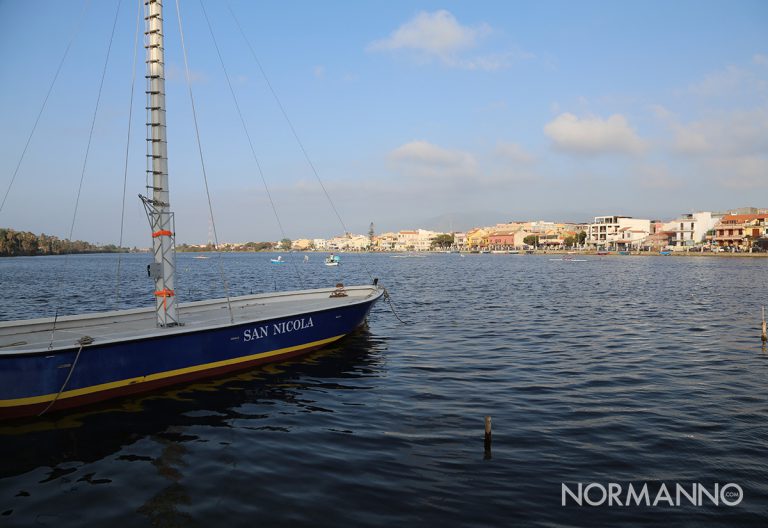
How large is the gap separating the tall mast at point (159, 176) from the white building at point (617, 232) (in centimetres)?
17273

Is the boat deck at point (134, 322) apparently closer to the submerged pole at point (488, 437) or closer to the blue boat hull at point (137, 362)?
the blue boat hull at point (137, 362)

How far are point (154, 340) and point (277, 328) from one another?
3.60 meters

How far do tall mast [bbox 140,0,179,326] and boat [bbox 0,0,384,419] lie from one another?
0.9 inches

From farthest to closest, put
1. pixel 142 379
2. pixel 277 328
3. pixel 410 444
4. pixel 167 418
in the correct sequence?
pixel 277 328, pixel 142 379, pixel 167 418, pixel 410 444

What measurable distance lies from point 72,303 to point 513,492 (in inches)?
1294

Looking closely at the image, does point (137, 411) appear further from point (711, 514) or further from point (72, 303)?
point (72, 303)

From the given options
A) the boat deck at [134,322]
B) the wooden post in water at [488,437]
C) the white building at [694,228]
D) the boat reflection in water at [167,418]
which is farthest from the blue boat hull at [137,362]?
the white building at [694,228]

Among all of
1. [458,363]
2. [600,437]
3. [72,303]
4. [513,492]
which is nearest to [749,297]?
[458,363]

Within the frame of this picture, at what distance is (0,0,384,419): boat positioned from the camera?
9.54 m

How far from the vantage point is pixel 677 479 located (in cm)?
721

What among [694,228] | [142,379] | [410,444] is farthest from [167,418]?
[694,228]

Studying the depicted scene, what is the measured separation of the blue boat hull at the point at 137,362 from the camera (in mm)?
9391

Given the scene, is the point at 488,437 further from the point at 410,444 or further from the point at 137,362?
the point at 137,362

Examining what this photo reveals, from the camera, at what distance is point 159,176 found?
12.1m
